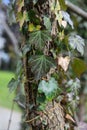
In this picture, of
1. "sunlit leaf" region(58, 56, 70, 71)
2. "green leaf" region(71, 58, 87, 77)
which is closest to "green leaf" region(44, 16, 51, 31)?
"sunlit leaf" region(58, 56, 70, 71)

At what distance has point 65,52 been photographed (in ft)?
6.35

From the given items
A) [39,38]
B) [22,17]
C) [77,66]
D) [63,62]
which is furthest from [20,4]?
[77,66]

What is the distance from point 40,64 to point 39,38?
3.9 inches

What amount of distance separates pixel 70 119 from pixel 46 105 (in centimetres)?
16

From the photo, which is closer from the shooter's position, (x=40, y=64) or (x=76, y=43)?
(x=40, y=64)

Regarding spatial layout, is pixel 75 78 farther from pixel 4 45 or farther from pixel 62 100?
pixel 4 45

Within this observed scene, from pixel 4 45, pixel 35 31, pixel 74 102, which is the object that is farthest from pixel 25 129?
pixel 4 45

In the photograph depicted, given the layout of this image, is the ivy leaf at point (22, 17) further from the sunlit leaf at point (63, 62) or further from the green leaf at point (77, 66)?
the green leaf at point (77, 66)

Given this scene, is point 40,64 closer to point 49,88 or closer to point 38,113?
point 49,88

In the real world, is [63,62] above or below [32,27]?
below

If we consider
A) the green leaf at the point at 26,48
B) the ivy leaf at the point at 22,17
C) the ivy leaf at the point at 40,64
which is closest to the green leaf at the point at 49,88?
the ivy leaf at the point at 40,64

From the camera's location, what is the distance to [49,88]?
1800 millimetres

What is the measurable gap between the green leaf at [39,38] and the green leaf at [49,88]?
0.45 ft

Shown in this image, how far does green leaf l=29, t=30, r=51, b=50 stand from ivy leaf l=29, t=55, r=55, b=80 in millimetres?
42
